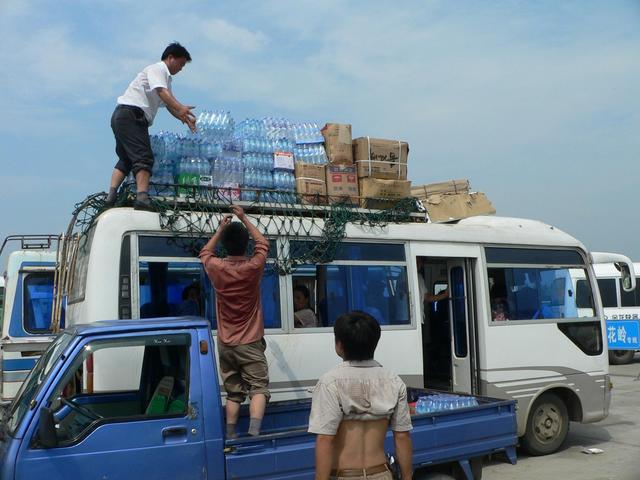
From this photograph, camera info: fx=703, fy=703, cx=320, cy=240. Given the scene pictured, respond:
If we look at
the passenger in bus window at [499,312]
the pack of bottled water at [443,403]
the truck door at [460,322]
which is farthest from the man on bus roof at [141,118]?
the passenger in bus window at [499,312]

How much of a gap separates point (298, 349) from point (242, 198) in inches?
61.5

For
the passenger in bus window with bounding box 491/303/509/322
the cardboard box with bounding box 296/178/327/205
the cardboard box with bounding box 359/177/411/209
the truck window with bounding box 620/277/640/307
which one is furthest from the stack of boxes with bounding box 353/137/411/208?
the truck window with bounding box 620/277/640/307

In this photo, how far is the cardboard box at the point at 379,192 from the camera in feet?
24.7

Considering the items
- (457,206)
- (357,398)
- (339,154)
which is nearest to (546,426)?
(457,206)

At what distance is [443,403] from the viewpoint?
6.02 m

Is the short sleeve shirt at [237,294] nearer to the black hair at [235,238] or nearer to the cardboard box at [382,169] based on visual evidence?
the black hair at [235,238]

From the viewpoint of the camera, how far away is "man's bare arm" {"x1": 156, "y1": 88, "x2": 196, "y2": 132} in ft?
20.8

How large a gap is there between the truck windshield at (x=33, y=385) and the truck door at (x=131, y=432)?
6.1 inches

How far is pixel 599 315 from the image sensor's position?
8.86 metres

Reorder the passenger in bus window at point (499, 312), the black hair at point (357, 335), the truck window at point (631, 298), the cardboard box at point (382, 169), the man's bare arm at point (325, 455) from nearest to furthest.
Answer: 1. the man's bare arm at point (325, 455)
2. the black hair at point (357, 335)
3. the cardboard box at point (382, 169)
4. the passenger in bus window at point (499, 312)
5. the truck window at point (631, 298)

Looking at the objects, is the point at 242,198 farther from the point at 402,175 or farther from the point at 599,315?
the point at 599,315

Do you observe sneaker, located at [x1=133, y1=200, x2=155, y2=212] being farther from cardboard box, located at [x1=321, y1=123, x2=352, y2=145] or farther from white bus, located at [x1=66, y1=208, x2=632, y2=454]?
cardboard box, located at [x1=321, y1=123, x2=352, y2=145]

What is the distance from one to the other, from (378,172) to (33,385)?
14.6 ft

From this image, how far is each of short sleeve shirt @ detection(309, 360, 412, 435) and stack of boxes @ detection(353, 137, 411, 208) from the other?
413cm
